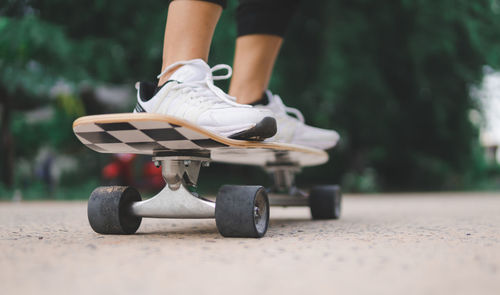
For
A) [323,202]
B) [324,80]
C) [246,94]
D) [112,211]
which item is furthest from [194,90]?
[324,80]

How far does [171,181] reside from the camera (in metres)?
1.59

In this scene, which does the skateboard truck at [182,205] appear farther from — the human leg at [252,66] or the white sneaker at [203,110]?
the human leg at [252,66]

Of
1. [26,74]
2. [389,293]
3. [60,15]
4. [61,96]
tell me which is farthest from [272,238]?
[61,96]

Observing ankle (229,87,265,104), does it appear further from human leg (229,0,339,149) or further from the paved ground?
the paved ground

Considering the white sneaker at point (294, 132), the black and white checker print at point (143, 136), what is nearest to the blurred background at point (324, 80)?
the white sneaker at point (294, 132)

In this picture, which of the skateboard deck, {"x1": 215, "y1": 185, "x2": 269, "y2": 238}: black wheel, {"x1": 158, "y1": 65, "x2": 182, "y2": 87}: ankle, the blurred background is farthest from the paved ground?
the blurred background

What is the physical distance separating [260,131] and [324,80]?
4.93m

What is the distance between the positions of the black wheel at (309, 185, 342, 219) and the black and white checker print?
1.01 meters

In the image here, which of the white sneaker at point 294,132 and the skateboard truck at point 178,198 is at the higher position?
the white sneaker at point 294,132

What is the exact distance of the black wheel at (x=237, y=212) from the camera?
1.46 m

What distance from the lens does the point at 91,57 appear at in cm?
582

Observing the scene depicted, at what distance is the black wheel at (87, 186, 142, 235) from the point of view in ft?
5.28

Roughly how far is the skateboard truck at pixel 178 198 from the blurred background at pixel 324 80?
325cm

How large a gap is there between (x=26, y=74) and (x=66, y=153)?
4.37 metres
